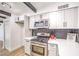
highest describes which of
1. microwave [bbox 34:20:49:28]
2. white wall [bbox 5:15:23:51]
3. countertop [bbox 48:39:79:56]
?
microwave [bbox 34:20:49:28]

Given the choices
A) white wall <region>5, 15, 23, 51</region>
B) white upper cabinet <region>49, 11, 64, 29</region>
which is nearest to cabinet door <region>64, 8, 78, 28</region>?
white upper cabinet <region>49, 11, 64, 29</region>

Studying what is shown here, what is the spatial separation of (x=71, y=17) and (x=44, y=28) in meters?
0.66

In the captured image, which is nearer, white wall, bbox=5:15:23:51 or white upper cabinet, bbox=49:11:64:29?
white wall, bbox=5:15:23:51

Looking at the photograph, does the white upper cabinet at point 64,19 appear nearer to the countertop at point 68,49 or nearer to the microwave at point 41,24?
the microwave at point 41,24

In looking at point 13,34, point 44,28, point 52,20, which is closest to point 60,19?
point 52,20

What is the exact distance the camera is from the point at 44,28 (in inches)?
60.2

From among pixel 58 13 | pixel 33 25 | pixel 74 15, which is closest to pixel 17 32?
pixel 33 25

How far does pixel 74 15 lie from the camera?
4.44 feet

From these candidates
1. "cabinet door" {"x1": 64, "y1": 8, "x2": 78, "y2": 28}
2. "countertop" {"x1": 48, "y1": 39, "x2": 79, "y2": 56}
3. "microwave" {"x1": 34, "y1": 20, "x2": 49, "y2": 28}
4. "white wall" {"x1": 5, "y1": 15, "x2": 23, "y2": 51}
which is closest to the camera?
"countertop" {"x1": 48, "y1": 39, "x2": 79, "y2": 56}

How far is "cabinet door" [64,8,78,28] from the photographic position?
4.42 ft

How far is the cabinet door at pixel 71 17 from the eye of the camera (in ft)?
4.42

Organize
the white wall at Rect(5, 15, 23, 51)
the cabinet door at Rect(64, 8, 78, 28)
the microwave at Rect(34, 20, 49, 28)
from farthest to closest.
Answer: the microwave at Rect(34, 20, 49, 28), the cabinet door at Rect(64, 8, 78, 28), the white wall at Rect(5, 15, 23, 51)

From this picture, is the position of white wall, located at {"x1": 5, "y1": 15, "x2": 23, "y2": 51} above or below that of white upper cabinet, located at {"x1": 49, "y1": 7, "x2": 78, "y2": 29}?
below

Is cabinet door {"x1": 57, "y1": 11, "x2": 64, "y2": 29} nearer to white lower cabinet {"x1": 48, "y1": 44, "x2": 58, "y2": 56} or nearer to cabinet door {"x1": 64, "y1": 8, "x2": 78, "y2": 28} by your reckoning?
cabinet door {"x1": 64, "y1": 8, "x2": 78, "y2": 28}
